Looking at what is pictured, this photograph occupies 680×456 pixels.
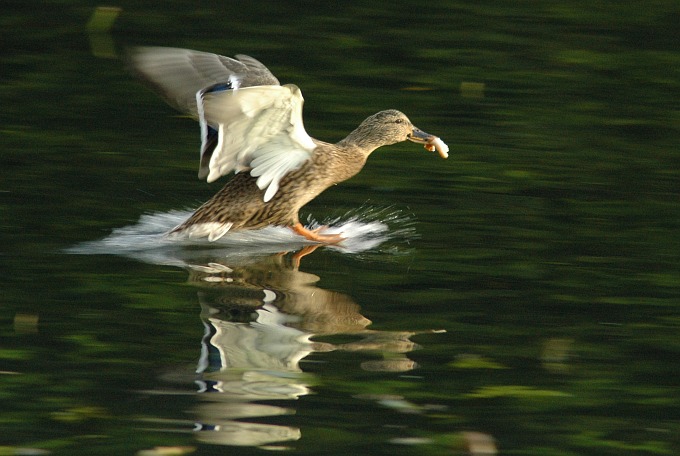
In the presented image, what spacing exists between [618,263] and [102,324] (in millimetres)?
2684

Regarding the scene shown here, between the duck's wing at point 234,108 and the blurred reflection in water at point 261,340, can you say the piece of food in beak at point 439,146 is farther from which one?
the blurred reflection in water at point 261,340

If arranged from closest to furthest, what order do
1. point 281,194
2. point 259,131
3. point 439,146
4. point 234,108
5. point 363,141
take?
point 234,108
point 259,131
point 281,194
point 439,146
point 363,141

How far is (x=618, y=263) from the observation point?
7254 millimetres

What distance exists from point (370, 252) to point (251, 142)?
2.88 feet

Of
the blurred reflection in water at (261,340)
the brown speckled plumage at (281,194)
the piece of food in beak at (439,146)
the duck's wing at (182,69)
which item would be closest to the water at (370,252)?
the blurred reflection in water at (261,340)

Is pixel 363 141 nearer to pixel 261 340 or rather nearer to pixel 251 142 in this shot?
pixel 251 142

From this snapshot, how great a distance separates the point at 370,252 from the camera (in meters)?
7.66

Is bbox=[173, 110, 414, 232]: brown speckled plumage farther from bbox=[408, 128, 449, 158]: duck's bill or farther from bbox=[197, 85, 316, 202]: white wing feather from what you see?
bbox=[408, 128, 449, 158]: duck's bill

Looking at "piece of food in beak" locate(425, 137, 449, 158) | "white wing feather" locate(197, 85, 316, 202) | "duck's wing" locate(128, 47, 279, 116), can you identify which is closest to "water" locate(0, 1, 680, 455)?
"piece of food in beak" locate(425, 137, 449, 158)

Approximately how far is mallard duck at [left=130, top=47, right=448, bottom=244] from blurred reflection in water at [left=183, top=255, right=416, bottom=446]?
619mm

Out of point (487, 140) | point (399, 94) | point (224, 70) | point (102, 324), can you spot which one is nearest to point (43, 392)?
point (102, 324)

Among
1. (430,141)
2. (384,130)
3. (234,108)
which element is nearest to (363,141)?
(384,130)

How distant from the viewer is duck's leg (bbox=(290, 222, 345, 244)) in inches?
309

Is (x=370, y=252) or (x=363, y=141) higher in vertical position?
(x=363, y=141)
